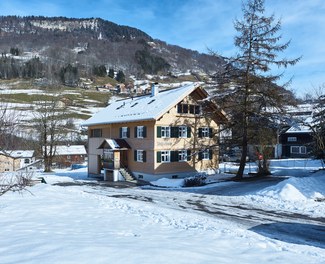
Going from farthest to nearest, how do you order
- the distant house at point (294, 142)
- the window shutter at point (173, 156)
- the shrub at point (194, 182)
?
the distant house at point (294, 142)
the window shutter at point (173, 156)
the shrub at point (194, 182)

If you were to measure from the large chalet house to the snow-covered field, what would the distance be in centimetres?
1169

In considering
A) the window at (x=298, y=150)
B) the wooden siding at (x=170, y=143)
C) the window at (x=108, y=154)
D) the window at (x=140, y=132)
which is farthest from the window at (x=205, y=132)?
the window at (x=298, y=150)

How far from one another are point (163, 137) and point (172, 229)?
22.8 metres

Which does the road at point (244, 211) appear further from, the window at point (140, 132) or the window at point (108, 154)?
the window at point (108, 154)

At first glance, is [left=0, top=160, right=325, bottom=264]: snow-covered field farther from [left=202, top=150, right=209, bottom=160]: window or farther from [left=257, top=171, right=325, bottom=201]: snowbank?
[left=202, top=150, right=209, bottom=160]: window

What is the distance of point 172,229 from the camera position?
1194cm

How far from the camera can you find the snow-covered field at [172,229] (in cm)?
808

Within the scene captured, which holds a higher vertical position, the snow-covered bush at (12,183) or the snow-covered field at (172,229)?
the snow-covered bush at (12,183)

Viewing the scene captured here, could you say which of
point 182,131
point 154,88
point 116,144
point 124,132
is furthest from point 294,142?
point 116,144

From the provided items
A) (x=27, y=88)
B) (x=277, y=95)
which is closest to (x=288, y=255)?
(x=277, y=95)

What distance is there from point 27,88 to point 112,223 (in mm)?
116449

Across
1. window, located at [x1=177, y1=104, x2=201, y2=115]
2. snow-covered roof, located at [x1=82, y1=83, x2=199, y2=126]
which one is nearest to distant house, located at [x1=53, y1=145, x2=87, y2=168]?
snow-covered roof, located at [x1=82, y1=83, x2=199, y2=126]

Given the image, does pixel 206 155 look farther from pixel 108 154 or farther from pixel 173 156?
pixel 108 154

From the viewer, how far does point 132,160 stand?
37.1 metres
